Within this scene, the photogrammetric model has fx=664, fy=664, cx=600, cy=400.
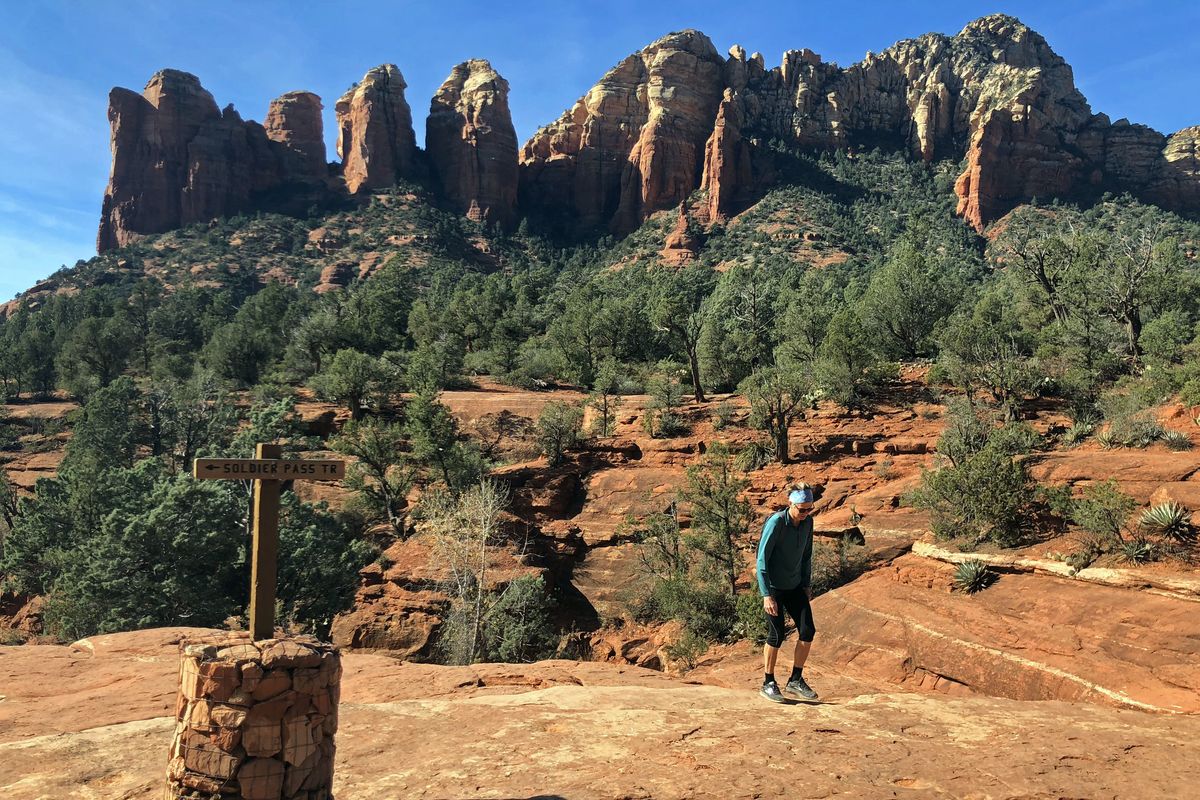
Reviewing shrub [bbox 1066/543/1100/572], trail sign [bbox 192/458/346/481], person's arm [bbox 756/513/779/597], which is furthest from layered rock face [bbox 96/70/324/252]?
person's arm [bbox 756/513/779/597]

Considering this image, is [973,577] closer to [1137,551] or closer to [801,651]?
[1137,551]

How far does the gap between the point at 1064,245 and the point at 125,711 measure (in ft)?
139

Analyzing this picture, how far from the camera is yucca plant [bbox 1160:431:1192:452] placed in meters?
14.6

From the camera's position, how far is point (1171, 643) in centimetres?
842

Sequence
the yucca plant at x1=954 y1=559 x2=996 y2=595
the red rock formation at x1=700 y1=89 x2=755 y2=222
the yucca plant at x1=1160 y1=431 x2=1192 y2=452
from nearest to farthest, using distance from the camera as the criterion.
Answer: the yucca plant at x1=954 y1=559 x2=996 y2=595, the yucca plant at x1=1160 y1=431 x2=1192 y2=452, the red rock formation at x1=700 y1=89 x2=755 y2=222

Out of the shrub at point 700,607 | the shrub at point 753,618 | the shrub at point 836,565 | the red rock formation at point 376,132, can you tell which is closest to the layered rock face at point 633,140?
the red rock formation at point 376,132

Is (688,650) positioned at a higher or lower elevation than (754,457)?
lower

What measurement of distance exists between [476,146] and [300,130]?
30.2 m

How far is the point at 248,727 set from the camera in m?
4.22

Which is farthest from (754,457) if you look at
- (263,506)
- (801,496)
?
(263,506)

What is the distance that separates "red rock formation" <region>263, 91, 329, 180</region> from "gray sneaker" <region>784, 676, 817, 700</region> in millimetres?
121305

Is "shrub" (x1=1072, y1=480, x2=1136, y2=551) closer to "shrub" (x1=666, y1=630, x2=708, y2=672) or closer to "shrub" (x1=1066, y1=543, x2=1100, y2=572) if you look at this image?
"shrub" (x1=1066, y1=543, x2=1100, y2=572)

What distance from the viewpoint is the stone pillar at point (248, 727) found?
4.22 metres

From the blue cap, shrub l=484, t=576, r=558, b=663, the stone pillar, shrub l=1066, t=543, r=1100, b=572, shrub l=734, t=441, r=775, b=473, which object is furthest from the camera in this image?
shrub l=734, t=441, r=775, b=473
